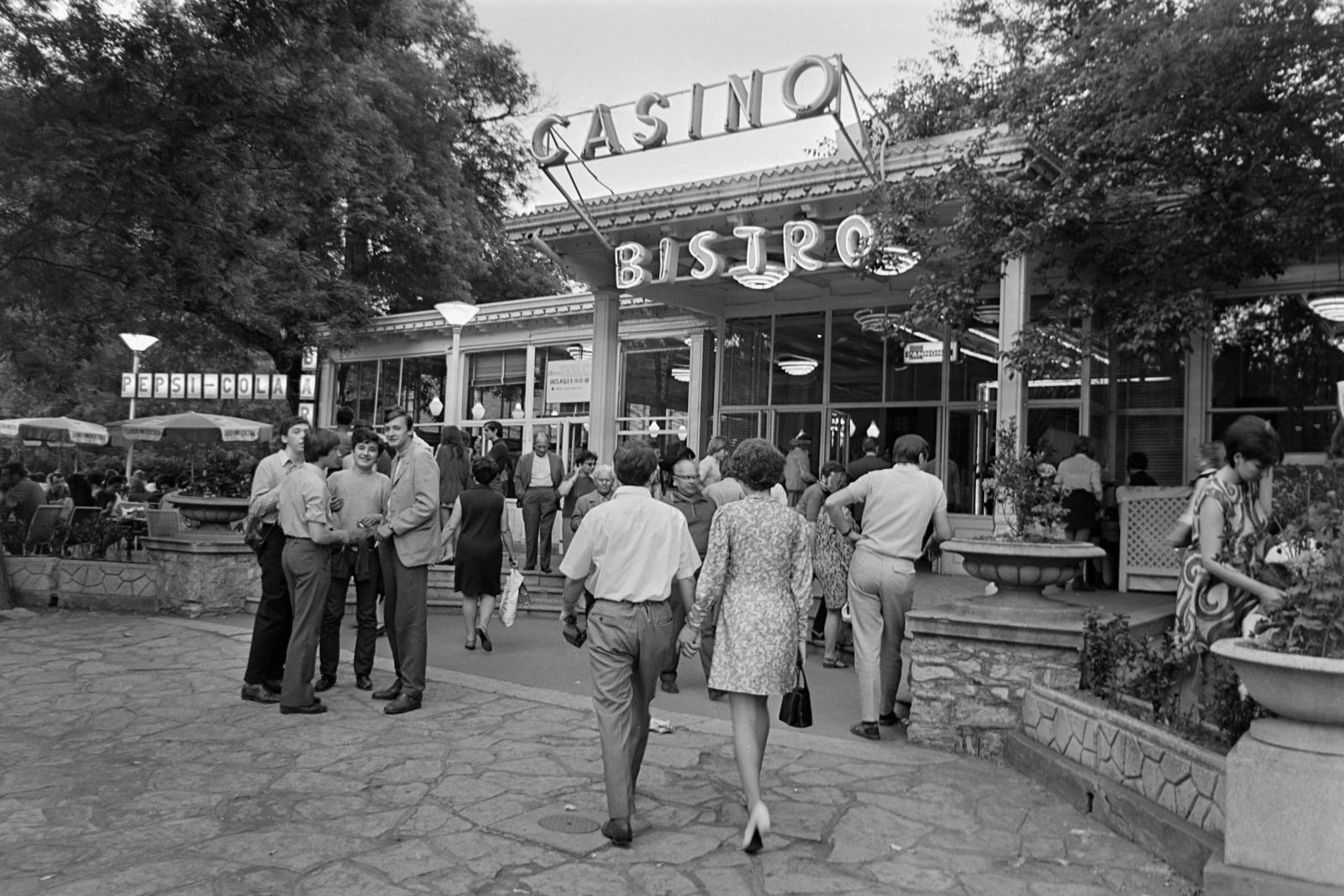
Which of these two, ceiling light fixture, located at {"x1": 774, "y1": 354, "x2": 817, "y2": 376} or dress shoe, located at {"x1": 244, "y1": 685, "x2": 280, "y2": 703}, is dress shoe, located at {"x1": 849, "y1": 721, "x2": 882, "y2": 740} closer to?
dress shoe, located at {"x1": 244, "y1": 685, "x2": 280, "y2": 703}

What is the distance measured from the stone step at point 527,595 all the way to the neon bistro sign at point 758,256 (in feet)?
13.1

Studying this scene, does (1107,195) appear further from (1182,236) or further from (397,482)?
(397,482)

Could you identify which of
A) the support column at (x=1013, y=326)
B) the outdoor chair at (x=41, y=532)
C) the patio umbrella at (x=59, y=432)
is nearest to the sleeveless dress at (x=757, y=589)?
the support column at (x=1013, y=326)

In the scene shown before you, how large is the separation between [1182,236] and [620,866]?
28.8 feet

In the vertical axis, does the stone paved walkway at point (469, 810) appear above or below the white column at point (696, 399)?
below

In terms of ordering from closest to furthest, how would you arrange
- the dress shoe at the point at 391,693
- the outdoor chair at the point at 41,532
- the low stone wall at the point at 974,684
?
1. the low stone wall at the point at 974,684
2. the dress shoe at the point at 391,693
3. the outdoor chair at the point at 41,532

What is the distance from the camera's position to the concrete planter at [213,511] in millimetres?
11281

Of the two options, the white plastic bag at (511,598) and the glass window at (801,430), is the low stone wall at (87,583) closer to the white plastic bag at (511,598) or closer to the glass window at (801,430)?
the white plastic bag at (511,598)

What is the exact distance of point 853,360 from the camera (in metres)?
15.6

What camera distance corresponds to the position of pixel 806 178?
12.2m

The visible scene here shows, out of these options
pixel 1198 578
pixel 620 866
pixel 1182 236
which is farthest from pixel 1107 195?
pixel 620 866

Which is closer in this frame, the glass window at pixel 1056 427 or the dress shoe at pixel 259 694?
the dress shoe at pixel 259 694

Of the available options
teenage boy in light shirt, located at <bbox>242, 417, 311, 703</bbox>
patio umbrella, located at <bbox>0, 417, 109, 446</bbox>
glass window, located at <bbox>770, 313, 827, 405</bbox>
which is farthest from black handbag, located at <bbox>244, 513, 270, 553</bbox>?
patio umbrella, located at <bbox>0, 417, 109, 446</bbox>

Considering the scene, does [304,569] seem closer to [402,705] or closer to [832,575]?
[402,705]
